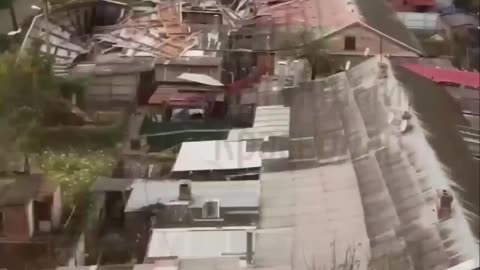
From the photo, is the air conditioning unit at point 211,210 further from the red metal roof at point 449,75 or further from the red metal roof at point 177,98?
the red metal roof at point 449,75

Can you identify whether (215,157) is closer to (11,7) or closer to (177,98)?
(177,98)

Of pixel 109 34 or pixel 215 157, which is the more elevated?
pixel 109 34

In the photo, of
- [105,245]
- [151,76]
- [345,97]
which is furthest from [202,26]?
[105,245]

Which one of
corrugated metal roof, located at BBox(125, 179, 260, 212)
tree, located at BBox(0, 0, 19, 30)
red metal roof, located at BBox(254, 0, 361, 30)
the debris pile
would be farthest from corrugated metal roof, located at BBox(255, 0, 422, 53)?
tree, located at BBox(0, 0, 19, 30)

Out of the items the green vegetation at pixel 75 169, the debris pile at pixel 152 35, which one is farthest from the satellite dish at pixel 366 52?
the green vegetation at pixel 75 169

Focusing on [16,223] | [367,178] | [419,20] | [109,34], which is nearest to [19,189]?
[16,223]

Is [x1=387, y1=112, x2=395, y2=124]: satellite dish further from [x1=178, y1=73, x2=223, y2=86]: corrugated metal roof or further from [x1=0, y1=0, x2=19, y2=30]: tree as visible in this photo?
[x1=0, y1=0, x2=19, y2=30]: tree

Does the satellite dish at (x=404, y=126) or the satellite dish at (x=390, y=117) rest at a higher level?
the satellite dish at (x=390, y=117)

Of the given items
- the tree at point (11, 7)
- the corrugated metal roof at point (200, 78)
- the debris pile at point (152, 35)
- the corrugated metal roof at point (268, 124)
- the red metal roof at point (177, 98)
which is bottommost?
the corrugated metal roof at point (268, 124)
